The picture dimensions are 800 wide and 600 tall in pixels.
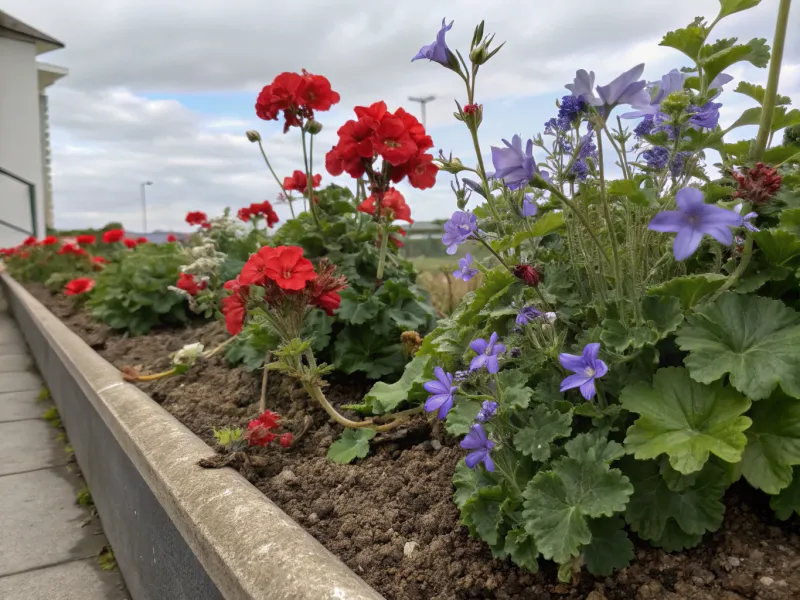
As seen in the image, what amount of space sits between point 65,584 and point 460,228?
1848 mm

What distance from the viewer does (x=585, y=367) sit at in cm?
123

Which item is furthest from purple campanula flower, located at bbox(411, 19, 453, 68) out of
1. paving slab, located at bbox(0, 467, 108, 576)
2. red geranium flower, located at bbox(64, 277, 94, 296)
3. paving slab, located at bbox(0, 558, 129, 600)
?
red geranium flower, located at bbox(64, 277, 94, 296)

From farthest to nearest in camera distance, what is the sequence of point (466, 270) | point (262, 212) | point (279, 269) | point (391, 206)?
1. point (262, 212)
2. point (391, 206)
3. point (279, 269)
4. point (466, 270)

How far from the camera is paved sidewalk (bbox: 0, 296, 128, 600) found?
2303 millimetres

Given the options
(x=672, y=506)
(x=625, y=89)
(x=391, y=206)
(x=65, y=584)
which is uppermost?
(x=625, y=89)

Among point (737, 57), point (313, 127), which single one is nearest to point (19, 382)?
point (313, 127)

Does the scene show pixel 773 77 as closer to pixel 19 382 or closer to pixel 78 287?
pixel 19 382

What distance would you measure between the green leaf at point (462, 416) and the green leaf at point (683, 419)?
1.12ft

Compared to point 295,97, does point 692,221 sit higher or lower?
lower

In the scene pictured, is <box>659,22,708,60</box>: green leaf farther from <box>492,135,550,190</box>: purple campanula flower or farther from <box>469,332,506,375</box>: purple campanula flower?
<box>469,332,506,375</box>: purple campanula flower

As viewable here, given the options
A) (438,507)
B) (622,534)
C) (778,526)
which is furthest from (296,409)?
(778,526)

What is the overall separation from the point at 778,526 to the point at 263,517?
3.47ft

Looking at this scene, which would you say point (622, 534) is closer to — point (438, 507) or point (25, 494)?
point (438, 507)

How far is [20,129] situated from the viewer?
14055mm
